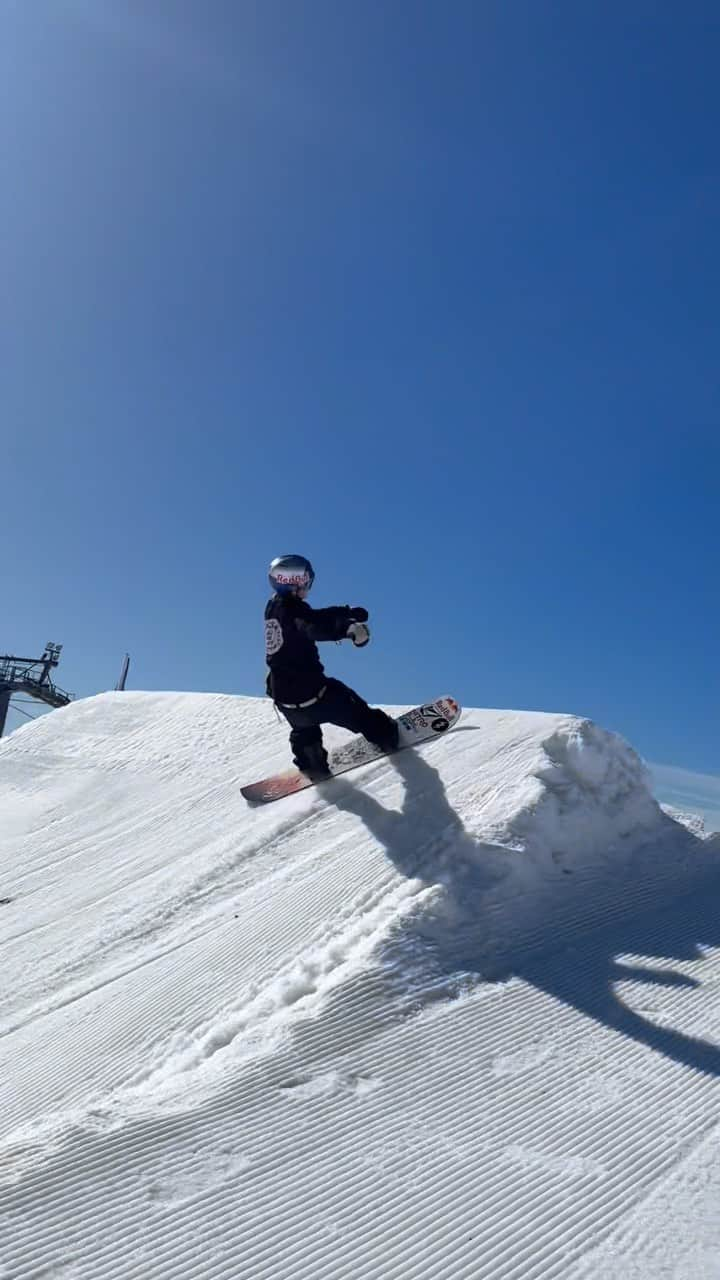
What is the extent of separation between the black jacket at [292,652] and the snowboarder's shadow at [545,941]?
171 centimetres

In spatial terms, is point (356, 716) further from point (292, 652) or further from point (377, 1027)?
point (377, 1027)

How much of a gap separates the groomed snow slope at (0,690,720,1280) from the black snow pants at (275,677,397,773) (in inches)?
10.3

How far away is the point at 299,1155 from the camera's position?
8.31ft

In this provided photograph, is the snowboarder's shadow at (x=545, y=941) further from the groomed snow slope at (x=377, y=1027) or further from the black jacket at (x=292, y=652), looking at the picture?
the black jacket at (x=292, y=652)

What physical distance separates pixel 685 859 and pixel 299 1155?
3.75 m

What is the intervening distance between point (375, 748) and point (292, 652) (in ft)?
3.40

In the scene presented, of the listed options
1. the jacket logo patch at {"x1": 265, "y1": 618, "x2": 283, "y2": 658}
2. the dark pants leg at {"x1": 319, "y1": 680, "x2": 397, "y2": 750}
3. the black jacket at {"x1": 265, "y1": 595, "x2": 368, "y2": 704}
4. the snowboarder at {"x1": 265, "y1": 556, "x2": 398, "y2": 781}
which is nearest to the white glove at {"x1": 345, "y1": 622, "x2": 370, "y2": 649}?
the black jacket at {"x1": 265, "y1": 595, "x2": 368, "y2": 704}

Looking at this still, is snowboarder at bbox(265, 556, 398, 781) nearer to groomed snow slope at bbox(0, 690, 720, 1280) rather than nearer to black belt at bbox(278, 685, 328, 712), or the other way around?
black belt at bbox(278, 685, 328, 712)

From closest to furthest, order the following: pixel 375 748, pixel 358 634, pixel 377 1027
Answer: pixel 377 1027 < pixel 358 634 < pixel 375 748

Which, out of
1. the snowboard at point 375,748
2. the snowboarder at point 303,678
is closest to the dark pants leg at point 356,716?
the snowboarder at point 303,678

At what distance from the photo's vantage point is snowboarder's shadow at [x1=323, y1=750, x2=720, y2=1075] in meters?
3.53

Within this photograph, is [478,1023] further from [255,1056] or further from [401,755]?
[401,755]

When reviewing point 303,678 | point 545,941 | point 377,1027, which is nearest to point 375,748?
point 303,678

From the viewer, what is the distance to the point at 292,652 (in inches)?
262
